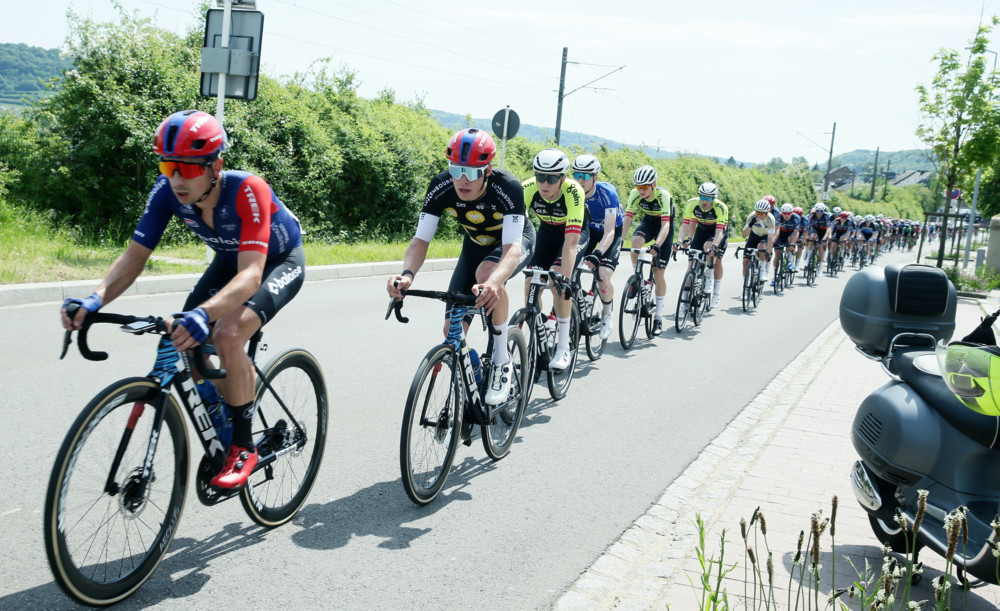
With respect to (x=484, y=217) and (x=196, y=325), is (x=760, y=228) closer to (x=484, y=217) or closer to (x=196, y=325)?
(x=484, y=217)

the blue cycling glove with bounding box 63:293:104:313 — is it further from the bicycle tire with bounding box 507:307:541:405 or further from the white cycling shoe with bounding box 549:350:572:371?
the white cycling shoe with bounding box 549:350:572:371

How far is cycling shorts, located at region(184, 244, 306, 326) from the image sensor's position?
12.5 ft

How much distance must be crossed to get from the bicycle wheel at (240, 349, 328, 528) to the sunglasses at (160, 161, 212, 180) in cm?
102

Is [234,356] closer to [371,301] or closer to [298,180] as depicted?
[371,301]

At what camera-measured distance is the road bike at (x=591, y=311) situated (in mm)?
8703

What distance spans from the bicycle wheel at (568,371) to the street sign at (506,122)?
11.1 metres

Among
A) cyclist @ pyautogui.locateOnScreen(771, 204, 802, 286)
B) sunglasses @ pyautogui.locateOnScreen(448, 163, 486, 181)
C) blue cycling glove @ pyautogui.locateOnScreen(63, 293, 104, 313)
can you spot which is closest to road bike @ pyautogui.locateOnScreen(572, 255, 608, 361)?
sunglasses @ pyautogui.locateOnScreen(448, 163, 486, 181)

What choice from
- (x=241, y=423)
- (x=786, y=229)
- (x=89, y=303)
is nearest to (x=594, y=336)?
(x=241, y=423)

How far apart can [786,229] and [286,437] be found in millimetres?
16939

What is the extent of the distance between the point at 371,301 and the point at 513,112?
8.32 meters

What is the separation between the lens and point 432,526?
14.3ft

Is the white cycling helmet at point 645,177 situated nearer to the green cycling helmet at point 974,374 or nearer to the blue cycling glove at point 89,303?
the green cycling helmet at point 974,374

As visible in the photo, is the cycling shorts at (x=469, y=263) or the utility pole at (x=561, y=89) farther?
the utility pole at (x=561, y=89)

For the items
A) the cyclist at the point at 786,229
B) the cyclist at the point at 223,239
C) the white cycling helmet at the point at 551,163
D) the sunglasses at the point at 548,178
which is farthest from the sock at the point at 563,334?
the cyclist at the point at 786,229
